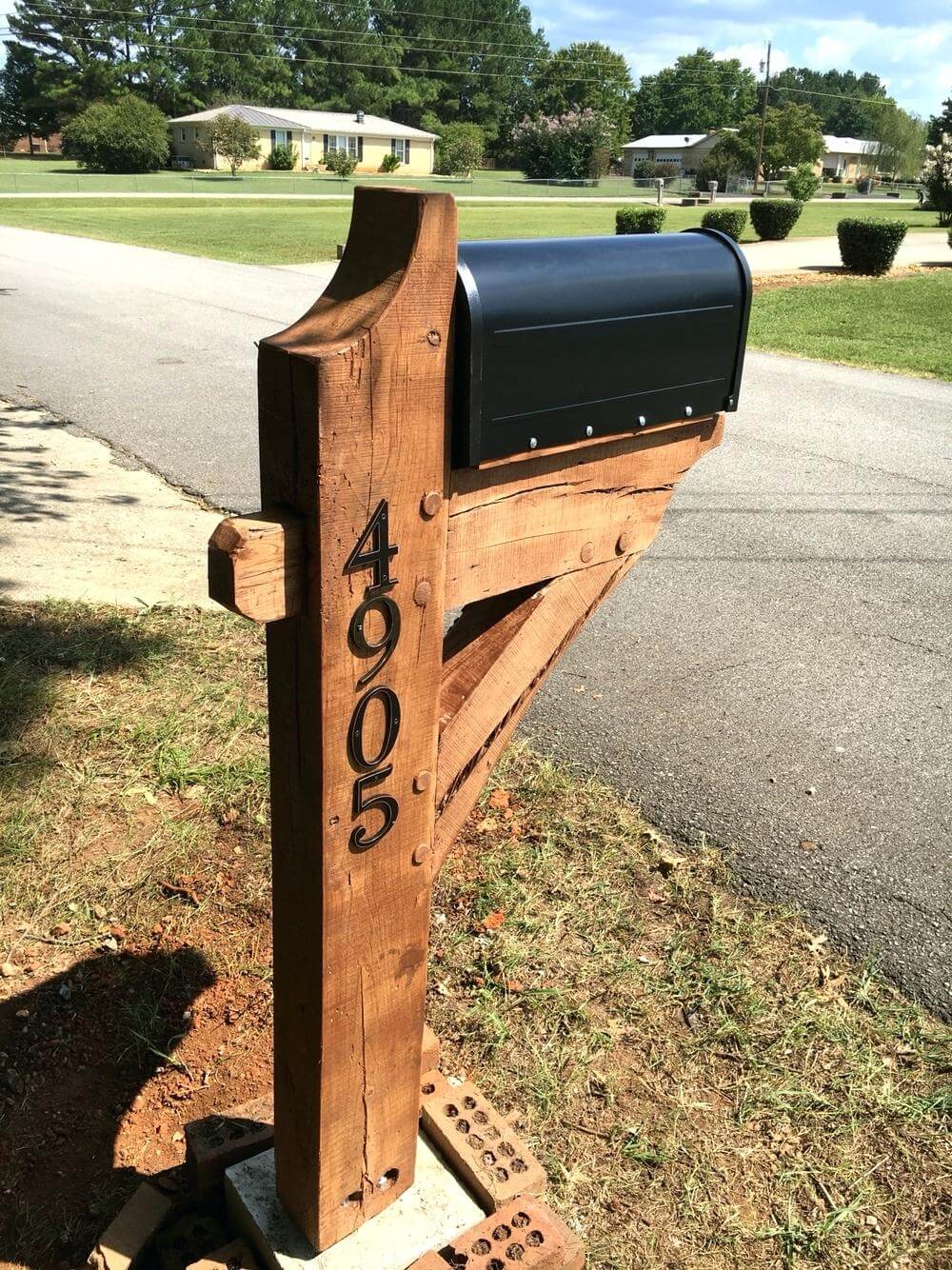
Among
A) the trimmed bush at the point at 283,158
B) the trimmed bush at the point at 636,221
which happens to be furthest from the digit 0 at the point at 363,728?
the trimmed bush at the point at 283,158

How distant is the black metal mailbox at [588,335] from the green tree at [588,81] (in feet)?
287

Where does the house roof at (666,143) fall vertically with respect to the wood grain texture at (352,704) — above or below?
above

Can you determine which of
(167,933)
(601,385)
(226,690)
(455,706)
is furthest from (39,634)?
(601,385)

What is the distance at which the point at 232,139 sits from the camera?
51156 millimetres

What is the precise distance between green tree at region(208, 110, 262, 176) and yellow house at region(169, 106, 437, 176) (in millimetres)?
2945

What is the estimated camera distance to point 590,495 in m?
1.61

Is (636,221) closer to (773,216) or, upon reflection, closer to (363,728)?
(773,216)

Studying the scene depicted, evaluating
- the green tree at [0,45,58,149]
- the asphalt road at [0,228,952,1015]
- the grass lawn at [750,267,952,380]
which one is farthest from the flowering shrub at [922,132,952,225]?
the green tree at [0,45,58,149]

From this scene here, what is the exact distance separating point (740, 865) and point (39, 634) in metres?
2.87

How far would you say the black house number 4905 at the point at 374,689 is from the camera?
4.31 ft

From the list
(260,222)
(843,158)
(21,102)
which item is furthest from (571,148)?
(260,222)

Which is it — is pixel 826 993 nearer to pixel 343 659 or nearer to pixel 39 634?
pixel 343 659

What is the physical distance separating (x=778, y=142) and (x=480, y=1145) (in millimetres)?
68457

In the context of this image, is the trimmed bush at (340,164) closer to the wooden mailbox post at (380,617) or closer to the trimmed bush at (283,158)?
the trimmed bush at (283,158)
